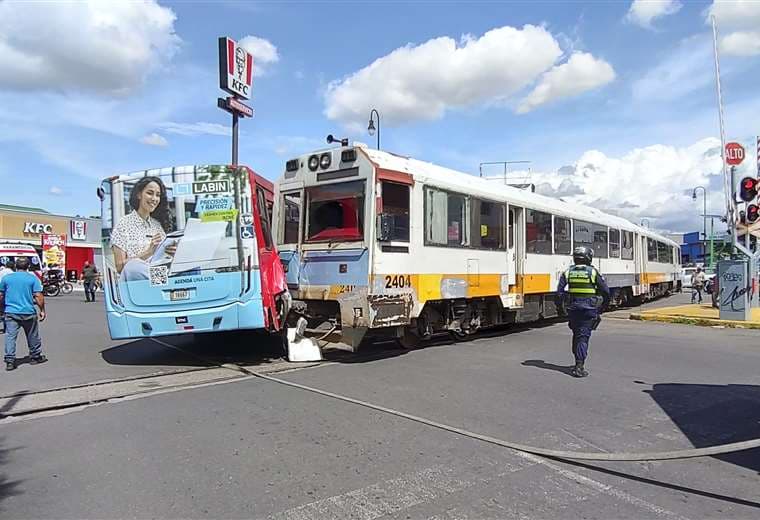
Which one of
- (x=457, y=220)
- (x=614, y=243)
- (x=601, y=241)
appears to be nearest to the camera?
(x=457, y=220)

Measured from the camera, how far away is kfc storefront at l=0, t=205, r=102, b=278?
46.4 metres

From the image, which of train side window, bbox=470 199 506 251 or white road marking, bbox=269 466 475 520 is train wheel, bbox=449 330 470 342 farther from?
white road marking, bbox=269 466 475 520

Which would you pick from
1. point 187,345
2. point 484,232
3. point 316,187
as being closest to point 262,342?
point 187,345

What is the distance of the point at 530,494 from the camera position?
4.00 meters

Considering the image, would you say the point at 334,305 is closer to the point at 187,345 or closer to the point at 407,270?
the point at 407,270

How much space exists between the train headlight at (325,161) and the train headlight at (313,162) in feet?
0.32

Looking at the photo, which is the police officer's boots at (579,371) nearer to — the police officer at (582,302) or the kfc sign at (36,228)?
the police officer at (582,302)

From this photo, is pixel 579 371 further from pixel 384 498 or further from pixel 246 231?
pixel 246 231

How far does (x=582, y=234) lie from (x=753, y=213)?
14.0ft

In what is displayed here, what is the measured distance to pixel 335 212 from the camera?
31.5 ft

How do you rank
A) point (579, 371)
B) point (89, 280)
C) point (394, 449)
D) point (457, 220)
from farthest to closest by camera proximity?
point (89, 280), point (457, 220), point (579, 371), point (394, 449)

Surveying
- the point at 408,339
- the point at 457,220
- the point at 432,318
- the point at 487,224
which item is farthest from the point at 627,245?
the point at 408,339

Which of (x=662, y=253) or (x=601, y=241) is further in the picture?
(x=662, y=253)

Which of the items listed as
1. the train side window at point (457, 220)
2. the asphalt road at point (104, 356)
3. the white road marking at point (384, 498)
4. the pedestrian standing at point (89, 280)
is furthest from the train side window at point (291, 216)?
the pedestrian standing at point (89, 280)
